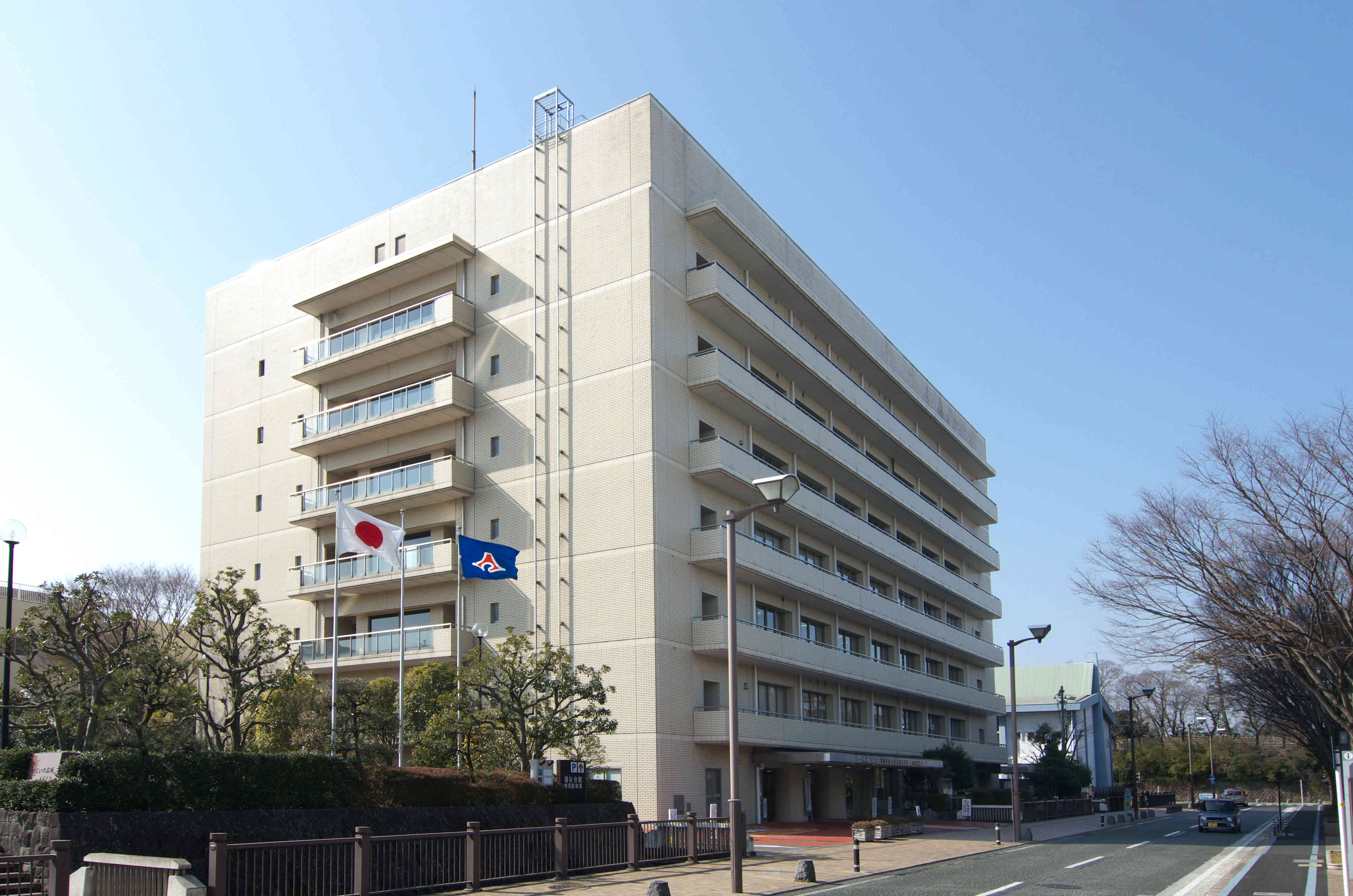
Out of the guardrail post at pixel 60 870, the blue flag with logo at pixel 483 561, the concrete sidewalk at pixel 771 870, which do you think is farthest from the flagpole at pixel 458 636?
the guardrail post at pixel 60 870

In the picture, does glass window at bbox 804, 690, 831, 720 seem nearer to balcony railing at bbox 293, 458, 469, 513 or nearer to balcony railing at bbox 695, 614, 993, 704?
balcony railing at bbox 695, 614, 993, 704

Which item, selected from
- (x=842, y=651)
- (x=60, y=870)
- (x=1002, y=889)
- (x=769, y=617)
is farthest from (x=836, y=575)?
(x=60, y=870)

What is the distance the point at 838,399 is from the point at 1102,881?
30.6 meters

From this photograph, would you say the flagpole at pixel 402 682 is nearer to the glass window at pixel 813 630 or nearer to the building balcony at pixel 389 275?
the building balcony at pixel 389 275

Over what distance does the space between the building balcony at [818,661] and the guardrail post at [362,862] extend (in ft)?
56.6

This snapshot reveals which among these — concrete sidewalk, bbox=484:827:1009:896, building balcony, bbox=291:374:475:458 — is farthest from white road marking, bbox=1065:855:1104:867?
building balcony, bbox=291:374:475:458

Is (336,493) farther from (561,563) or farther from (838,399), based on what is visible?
(838,399)

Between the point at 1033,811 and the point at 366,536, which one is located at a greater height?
the point at 366,536

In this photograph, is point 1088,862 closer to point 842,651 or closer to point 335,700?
point 842,651

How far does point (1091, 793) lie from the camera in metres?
73.8

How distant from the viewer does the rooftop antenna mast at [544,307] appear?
38.2 meters

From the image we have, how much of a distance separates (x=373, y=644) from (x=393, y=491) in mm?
5908

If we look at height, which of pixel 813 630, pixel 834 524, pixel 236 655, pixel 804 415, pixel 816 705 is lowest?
pixel 816 705

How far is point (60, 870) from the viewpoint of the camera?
43.6 ft
